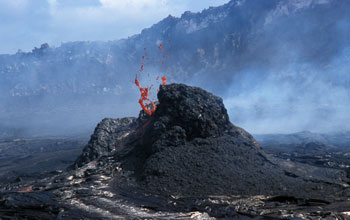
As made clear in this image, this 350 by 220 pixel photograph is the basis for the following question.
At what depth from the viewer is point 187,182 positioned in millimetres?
7020

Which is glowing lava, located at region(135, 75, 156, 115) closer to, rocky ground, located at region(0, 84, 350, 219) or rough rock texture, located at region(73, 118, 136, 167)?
rough rock texture, located at region(73, 118, 136, 167)

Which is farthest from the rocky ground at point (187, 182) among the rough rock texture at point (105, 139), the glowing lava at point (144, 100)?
the rough rock texture at point (105, 139)

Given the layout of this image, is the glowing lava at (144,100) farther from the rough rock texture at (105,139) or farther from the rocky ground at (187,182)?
the rocky ground at (187,182)

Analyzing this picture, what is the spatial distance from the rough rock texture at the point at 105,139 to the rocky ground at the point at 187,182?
2.10m

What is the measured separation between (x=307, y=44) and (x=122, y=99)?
53.1 m

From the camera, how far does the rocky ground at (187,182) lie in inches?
215

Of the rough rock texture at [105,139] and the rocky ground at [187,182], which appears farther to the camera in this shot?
the rough rock texture at [105,139]

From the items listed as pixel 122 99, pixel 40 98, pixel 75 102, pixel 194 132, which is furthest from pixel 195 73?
pixel 194 132

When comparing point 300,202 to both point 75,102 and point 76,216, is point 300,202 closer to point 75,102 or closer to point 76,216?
point 76,216

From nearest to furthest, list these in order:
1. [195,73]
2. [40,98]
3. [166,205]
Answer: [166,205] → [195,73] → [40,98]

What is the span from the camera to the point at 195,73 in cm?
8012

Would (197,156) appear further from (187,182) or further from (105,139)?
(105,139)

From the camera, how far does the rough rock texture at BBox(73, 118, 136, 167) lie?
11325 mm

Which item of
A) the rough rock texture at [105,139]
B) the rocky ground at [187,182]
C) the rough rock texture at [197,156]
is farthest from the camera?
the rough rock texture at [105,139]
